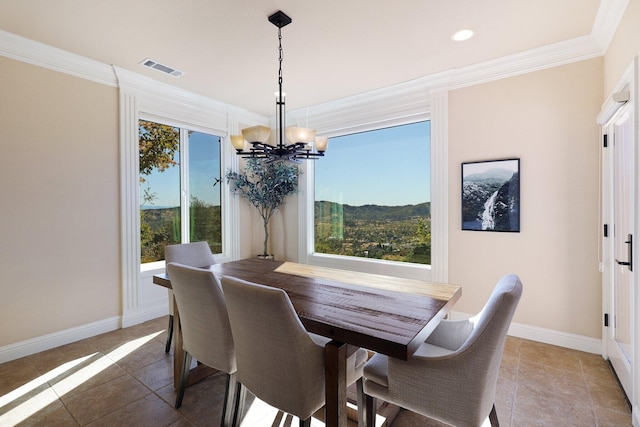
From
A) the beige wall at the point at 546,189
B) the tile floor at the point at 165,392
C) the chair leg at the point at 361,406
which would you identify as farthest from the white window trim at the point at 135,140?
the beige wall at the point at 546,189

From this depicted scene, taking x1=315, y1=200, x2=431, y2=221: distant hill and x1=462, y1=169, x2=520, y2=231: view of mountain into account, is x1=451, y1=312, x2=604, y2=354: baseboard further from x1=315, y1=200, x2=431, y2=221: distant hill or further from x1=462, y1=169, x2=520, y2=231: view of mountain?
x1=315, y1=200, x2=431, y2=221: distant hill

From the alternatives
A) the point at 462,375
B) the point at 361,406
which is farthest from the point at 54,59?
the point at 462,375

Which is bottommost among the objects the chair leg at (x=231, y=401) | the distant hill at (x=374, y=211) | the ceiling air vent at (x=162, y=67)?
the chair leg at (x=231, y=401)

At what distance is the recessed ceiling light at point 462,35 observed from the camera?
2547 mm

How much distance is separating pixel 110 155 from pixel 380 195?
10.5 ft

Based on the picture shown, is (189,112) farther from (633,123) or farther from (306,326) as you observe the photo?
(633,123)

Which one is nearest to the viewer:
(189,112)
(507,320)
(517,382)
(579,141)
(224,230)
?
(507,320)

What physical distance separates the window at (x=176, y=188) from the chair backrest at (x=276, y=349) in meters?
2.88

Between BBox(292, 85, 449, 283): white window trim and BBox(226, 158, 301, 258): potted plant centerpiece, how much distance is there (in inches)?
9.6

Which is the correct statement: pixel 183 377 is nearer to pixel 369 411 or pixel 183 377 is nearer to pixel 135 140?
pixel 369 411

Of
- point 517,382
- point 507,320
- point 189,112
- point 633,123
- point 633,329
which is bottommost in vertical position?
point 517,382

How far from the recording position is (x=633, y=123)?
1853mm

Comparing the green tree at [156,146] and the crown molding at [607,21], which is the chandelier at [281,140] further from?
the crown molding at [607,21]

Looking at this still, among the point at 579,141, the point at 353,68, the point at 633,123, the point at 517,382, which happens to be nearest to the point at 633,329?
the point at 517,382
